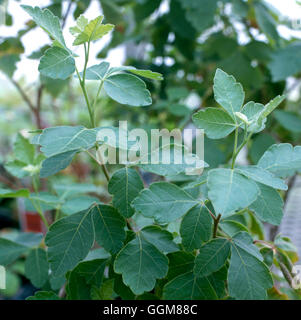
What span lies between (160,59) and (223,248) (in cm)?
78

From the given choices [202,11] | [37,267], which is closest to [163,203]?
[37,267]

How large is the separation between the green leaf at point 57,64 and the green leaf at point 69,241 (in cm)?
14

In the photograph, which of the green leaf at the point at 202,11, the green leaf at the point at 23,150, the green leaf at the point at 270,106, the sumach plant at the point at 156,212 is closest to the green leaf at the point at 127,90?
the sumach plant at the point at 156,212

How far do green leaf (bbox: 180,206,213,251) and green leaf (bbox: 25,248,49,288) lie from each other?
23 cm

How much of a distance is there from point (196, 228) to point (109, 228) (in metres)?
0.09

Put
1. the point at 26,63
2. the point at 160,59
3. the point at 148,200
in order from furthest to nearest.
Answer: the point at 160,59 < the point at 26,63 < the point at 148,200

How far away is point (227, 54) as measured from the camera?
0.87 meters

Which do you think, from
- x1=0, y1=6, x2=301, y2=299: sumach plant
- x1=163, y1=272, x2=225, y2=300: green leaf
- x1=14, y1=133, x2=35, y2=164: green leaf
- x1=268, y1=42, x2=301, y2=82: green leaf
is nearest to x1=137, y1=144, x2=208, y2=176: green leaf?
x1=0, y1=6, x2=301, y2=299: sumach plant

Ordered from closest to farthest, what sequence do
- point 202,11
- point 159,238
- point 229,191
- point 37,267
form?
point 229,191, point 159,238, point 37,267, point 202,11

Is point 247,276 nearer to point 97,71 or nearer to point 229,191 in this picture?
point 229,191

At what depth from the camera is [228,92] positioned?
34 centimetres

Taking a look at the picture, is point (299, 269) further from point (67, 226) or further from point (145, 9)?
point (145, 9)

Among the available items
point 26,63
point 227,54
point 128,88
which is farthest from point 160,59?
point 128,88

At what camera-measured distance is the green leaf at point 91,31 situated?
33cm
